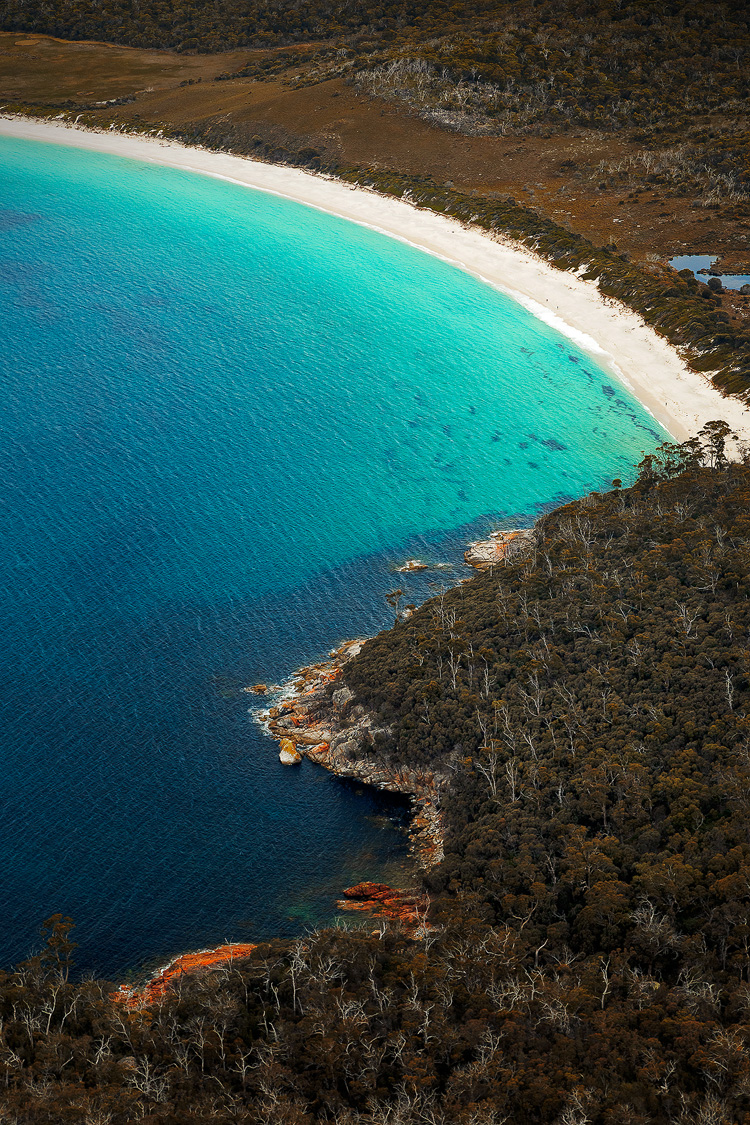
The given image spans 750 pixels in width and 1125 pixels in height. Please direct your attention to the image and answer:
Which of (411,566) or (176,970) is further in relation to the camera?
(411,566)

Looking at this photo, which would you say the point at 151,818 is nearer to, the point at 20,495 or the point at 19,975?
the point at 19,975

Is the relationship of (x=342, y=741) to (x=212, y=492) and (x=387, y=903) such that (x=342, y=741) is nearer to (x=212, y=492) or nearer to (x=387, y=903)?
(x=387, y=903)

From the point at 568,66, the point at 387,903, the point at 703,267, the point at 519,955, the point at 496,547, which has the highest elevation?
the point at 568,66

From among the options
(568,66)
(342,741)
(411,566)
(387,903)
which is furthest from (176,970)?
(568,66)

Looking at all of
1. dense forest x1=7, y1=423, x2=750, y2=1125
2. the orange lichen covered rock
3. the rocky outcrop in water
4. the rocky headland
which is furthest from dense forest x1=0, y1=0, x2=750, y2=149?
the orange lichen covered rock

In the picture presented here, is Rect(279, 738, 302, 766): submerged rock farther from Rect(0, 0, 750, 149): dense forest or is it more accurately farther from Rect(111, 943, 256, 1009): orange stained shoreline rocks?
Rect(0, 0, 750, 149): dense forest

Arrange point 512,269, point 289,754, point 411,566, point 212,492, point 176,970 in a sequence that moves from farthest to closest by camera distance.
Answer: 1. point 512,269
2. point 212,492
3. point 411,566
4. point 289,754
5. point 176,970

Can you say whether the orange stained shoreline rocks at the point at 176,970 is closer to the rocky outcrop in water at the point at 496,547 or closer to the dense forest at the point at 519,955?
the dense forest at the point at 519,955
